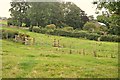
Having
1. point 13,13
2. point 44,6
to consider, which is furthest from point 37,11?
point 13,13

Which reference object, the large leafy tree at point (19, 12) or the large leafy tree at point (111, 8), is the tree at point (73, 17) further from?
the large leafy tree at point (111, 8)

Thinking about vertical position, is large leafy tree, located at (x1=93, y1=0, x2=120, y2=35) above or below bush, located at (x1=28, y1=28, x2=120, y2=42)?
above

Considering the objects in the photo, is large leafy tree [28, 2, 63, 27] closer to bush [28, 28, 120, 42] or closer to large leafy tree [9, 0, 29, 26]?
large leafy tree [9, 0, 29, 26]

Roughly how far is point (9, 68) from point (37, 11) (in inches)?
2375

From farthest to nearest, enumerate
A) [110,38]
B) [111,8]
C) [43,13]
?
1. [43,13]
2. [110,38]
3. [111,8]

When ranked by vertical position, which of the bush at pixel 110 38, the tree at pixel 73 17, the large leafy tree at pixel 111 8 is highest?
the tree at pixel 73 17

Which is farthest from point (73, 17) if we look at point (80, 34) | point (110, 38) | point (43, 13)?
point (110, 38)

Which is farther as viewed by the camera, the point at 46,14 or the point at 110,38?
the point at 46,14

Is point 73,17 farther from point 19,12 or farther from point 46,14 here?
point 19,12

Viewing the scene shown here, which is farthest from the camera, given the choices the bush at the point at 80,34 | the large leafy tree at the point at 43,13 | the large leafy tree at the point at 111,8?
the large leafy tree at the point at 43,13

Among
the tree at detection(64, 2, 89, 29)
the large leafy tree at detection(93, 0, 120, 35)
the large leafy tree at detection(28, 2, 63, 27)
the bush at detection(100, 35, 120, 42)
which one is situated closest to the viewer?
the large leafy tree at detection(93, 0, 120, 35)

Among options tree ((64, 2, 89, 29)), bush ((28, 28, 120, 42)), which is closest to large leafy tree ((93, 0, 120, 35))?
bush ((28, 28, 120, 42))

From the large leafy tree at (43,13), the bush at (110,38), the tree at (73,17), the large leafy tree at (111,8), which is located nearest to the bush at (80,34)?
the bush at (110,38)

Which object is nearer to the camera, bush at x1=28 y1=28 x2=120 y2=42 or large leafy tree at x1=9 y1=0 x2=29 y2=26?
bush at x1=28 y1=28 x2=120 y2=42
